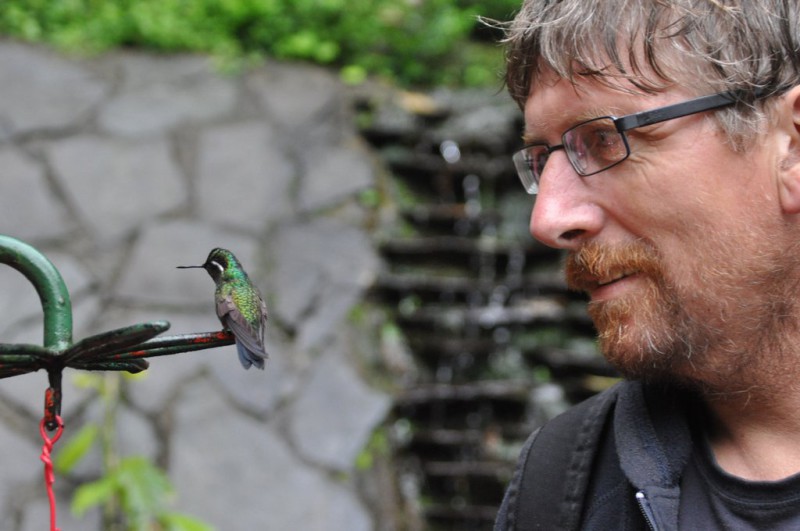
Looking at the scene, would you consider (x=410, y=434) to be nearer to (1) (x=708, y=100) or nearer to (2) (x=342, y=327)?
(2) (x=342, y=327)

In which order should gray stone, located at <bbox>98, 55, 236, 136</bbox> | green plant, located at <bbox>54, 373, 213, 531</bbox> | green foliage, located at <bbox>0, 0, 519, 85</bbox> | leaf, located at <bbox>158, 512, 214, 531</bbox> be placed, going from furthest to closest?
green foliage, located at <bbox>0, 0, 519, 85</bbox> → gray stone, located at <bbox>98, 55, 236, 136</bbox> → green plant, located at <bbox>54, 373, 213, 531</bbox> → leaf, located at <bbox>158, 512, 214, 531</bbox>

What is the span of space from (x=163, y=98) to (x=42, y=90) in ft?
2.04

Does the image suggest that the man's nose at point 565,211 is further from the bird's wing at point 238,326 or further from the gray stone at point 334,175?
the gray stone at point 334,175

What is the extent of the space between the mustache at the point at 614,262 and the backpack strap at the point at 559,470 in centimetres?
26

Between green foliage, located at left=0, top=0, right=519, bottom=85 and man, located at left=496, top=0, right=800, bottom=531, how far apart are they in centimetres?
368

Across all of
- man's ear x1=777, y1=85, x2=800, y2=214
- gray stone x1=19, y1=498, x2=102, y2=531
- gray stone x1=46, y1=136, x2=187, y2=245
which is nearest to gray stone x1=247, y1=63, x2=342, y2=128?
gray stone x1=46, y1=136, x2=187, y2=245

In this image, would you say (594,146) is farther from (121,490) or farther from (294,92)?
(294,92)

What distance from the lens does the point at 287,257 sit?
14.9ft

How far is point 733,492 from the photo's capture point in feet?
5.02

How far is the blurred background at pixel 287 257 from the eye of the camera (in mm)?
3951

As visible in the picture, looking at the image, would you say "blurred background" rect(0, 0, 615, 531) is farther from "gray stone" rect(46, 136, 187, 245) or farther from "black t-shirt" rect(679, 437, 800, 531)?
"black t-shirt" rect(679, 437, 800, 531)

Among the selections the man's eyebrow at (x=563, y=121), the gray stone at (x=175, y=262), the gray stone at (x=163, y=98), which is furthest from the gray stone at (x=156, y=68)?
the man's eyebrow at (x=563, y=121)

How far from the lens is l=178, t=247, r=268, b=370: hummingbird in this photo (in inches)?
51.5

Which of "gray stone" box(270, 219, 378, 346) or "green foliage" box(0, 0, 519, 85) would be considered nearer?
"gray stone" box(270, 219, 378, 346)
